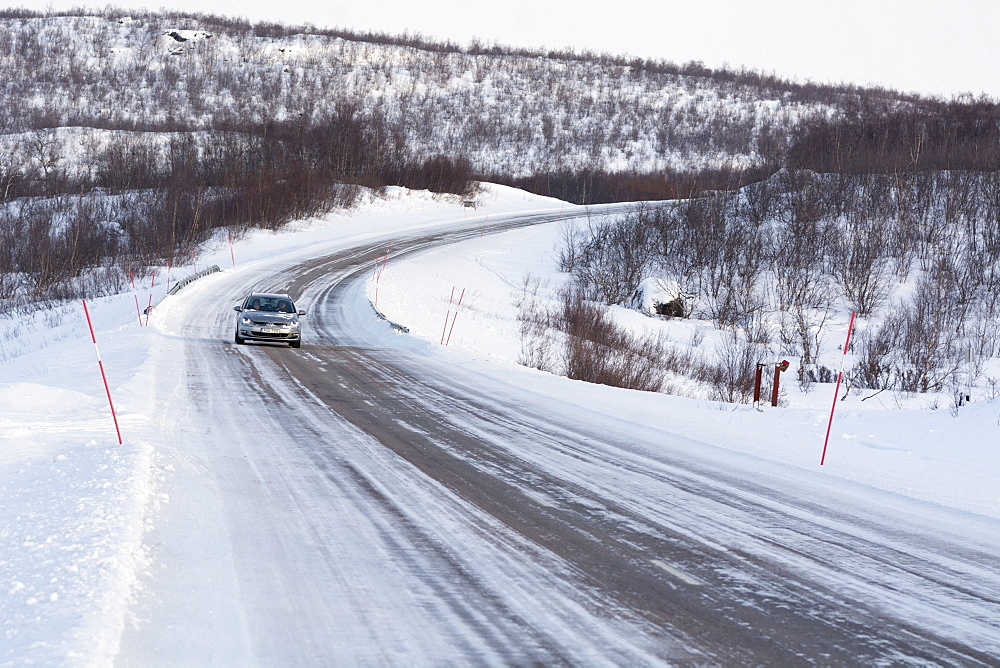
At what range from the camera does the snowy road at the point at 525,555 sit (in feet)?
14.9

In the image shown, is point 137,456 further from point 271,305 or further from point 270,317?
point 271,305

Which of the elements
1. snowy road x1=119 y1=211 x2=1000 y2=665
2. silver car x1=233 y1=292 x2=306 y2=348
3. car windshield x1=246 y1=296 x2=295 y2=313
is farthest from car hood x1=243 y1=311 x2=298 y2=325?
snowy road x1=119 y1=211 x2=1000 y2=665

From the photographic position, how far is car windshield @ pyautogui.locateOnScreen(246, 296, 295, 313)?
21719mm

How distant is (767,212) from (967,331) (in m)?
20.4

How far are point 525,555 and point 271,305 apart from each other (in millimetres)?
17416

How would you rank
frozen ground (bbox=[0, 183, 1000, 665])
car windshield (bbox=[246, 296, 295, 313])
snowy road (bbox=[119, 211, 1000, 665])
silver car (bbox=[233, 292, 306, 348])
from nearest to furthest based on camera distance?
snowy road (bbox=[119, 211, 1000, 665]) → frozen ground (bbox=[0, 183, 1000, 665]) → silver car (bbox=[233, 292, 306, 348]) → car windshield (bbox=[246, 296, 295, 313])

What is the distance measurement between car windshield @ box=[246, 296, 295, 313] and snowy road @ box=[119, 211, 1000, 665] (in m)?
10.4

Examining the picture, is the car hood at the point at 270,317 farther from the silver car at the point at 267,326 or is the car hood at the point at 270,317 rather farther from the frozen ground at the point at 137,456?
the frozen ground at the point at 137,456

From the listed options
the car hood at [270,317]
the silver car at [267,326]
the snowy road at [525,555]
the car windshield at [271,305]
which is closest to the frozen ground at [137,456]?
the snowy road at [525,555]

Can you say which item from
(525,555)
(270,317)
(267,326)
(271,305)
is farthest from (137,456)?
(271,305)

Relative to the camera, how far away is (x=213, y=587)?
16.8 feet

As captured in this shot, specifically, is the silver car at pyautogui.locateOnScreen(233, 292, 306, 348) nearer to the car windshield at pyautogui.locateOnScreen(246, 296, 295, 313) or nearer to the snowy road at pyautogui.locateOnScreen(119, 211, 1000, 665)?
the car windshield at pyautogui.locateOnScreen(246, 296, 295, 313)

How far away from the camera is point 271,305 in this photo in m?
21.9

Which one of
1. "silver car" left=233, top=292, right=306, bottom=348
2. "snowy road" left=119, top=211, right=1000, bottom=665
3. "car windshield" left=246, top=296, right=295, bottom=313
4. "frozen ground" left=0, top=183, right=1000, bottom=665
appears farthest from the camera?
"car windshield" left=246, top=296, right=295, bottom=313
